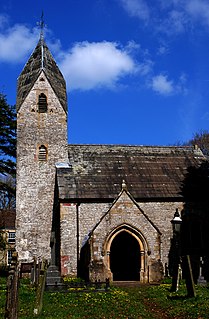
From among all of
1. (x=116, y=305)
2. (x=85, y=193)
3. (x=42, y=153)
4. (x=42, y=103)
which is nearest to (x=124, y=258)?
(x=85, y=193)

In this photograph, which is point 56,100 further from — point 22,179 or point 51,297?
point 51,297

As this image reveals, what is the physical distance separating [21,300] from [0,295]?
187 cm

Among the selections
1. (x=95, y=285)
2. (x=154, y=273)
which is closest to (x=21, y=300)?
(x=95, y=285)

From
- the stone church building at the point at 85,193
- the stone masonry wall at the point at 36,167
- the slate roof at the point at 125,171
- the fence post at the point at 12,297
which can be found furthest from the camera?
the stone masonry wall at the point at 36,167

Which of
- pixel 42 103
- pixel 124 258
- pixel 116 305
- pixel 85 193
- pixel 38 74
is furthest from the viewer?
pixel 38 74

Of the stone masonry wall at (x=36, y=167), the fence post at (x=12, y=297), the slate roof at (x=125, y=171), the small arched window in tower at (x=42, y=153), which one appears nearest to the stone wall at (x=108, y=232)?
the slate roof at (x=125, y=171)

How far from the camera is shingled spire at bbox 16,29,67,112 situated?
30483 millimetres

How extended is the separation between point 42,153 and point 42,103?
3848 mm

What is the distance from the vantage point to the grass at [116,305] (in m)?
11.9

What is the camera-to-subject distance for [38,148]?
95.6 feet

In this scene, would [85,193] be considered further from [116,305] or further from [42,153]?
[116,305]

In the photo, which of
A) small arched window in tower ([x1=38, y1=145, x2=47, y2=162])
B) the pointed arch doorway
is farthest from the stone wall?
small arched window in tower ([x1=38, y1=145, x2=47, y2=162])

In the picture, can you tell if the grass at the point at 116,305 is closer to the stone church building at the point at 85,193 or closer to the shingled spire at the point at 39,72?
the stone church building at the point at 85,193

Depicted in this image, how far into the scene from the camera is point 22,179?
28.3 m
